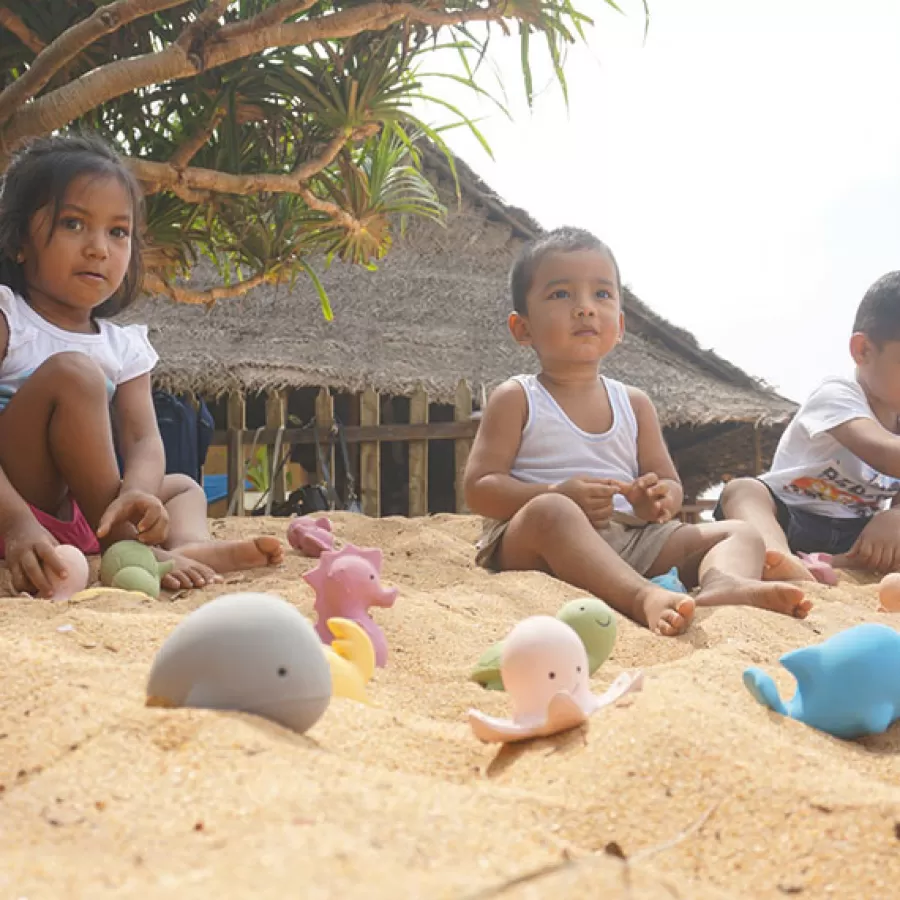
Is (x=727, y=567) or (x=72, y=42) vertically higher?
(x=72, y=42)

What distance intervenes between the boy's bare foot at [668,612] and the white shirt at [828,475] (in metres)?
1.75

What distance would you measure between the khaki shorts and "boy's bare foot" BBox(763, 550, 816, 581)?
290mm

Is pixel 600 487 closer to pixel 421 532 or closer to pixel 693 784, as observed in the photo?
pixel 421 532

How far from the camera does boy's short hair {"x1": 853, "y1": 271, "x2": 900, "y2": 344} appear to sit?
3.77 meters

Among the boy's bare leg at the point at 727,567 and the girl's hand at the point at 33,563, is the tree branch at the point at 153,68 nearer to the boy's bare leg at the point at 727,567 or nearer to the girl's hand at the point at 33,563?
the girl's hand at the point at 33,563

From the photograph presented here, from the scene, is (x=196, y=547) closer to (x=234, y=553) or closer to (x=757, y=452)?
(x=234, y=553)

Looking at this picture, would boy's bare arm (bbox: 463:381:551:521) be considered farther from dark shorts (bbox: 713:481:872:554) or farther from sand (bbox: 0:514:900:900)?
sand (bbox: 0:514:900:900)

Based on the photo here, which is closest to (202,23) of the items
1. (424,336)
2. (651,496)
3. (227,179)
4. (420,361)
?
(227,179)

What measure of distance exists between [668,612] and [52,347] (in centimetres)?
195

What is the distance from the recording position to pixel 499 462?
312 centimetres

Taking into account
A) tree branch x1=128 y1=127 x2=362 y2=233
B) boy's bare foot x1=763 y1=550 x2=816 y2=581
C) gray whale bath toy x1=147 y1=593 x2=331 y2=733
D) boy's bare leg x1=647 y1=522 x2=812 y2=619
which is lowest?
boy's bare foot x1=763 y1=550 x2=816 y2=581

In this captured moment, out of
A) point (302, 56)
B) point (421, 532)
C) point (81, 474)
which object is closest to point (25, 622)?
point (81, 474)

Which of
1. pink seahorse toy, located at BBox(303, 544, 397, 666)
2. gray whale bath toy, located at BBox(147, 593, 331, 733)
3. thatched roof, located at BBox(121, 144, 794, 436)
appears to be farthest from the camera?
thatched roof, located at BBox(121, 144, 794, 436)

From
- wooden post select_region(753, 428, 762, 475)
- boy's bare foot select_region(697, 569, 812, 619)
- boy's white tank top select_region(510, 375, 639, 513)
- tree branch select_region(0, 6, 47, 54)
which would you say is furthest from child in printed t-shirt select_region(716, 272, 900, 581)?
wooden post select_region(753, 428, 762, 475)
